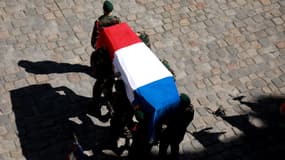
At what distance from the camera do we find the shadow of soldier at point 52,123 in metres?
9.84

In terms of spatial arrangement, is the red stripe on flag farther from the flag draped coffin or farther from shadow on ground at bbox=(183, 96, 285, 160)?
shadow on ground at bbox=(183, 96, 285, 160)

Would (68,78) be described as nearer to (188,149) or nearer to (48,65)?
(48,65)

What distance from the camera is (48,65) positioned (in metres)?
11.4

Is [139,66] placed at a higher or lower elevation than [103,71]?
higher

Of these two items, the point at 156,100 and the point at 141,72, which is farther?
the point at 141,72

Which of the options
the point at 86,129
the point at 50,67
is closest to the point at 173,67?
the point at 86,129

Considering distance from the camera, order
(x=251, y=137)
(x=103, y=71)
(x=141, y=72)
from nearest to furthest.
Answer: (x=141, y=72) < (x=103, y=71) < (x=251, y=137)

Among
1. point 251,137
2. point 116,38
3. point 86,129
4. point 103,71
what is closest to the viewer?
point 103,71

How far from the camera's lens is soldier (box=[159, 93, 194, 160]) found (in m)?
8.67

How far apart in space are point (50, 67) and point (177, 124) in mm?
3822

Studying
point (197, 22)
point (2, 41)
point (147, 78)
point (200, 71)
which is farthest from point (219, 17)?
point (2, 41)

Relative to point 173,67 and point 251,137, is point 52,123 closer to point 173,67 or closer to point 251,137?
point 173,67

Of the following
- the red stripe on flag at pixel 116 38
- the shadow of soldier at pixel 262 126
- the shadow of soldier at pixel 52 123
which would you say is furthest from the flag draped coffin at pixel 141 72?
the shadow of soldier at pixel 262 126

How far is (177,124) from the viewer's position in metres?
8.68
